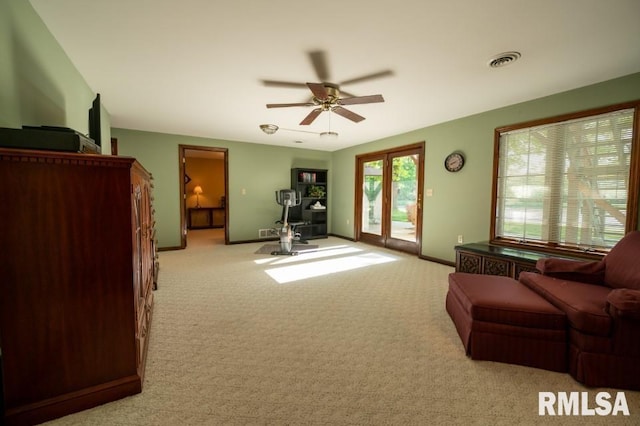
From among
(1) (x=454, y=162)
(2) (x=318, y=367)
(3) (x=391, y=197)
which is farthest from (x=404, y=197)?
(2) (x=318, y=367)

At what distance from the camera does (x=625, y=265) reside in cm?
186

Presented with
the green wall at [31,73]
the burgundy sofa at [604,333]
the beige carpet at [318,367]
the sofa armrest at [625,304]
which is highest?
the green wall at [31,73]

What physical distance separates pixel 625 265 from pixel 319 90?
273 cm

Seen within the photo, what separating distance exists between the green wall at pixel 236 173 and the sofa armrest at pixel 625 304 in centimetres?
557

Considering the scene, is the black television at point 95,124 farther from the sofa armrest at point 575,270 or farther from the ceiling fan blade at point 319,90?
A: the sofa armrest at point 575,270

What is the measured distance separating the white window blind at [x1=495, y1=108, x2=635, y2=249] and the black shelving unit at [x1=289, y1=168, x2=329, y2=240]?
3.91 m

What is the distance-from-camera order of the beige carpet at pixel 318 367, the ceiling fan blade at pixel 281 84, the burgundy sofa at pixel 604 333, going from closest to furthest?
the beige carpet at pixel 318 367 → the burgundy sofa at pixel 604 333 → the ceiling fan blade at pixel 281 84

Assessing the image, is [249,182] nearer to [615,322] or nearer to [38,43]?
[38,43]

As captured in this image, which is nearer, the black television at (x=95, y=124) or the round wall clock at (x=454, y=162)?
the black television at (x=95, y=124)

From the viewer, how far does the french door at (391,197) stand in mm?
4855

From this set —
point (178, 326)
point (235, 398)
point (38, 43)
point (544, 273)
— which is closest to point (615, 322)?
point (544, 273)

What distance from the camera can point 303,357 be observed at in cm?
177

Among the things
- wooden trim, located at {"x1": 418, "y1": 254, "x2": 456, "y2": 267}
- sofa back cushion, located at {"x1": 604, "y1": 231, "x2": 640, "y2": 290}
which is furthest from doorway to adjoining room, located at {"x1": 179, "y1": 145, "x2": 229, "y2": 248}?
sofa back cushion, located at {"x1": 604, "y1": 231, "x2": 640, "y2": 290}

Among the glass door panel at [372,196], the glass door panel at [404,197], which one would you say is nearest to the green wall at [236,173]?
the glass door panel at [372,196]
